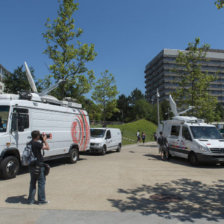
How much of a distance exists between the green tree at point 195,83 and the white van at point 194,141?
36.7 feet

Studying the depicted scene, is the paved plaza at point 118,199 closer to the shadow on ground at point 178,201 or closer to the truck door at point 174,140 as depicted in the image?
the shadow on ground at point 178,201

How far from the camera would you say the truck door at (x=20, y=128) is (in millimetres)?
7938

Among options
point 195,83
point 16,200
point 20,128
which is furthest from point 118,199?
point 195,83

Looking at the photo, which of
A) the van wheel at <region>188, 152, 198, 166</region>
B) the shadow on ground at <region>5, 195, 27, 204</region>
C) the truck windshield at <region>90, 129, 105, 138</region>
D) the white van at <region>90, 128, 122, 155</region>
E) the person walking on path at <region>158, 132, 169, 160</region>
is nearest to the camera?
the shadow on ground at <region>5, 195, 27, 204</region>

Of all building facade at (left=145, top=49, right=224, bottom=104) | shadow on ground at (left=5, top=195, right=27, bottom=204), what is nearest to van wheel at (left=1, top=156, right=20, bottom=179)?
shadow on ground at (left=5, top=195, right=27, bottom=204)

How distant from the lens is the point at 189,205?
5176 mm

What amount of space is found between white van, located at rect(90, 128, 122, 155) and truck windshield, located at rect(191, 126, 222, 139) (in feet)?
19.5

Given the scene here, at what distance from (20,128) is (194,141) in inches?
308

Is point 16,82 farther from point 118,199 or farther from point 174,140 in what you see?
point 118,199

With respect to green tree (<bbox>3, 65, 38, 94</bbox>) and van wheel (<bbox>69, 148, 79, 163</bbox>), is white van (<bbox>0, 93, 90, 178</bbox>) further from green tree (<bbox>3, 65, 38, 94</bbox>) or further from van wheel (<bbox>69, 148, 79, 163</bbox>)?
green tree (<bbox>3, 65, 38, 94</bbox>)

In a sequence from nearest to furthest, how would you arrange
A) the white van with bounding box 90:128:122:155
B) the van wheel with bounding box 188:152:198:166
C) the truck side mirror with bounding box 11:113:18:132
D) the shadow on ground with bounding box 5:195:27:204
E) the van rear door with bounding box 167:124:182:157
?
the shadow on ground with bounding box 5:195:27:204 → the truck side mirror with bounding box 11:113:18:132 → the van wheel with bounding box 188:152:198:166 → the van rear door with bounding box 167:124:182:157 → the white van with bounding box 90:128:122:155

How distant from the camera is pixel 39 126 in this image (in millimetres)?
9141

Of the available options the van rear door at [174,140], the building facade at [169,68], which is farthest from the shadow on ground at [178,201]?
the building facade at [169,68]

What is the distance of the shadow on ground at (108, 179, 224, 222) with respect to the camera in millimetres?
4629
